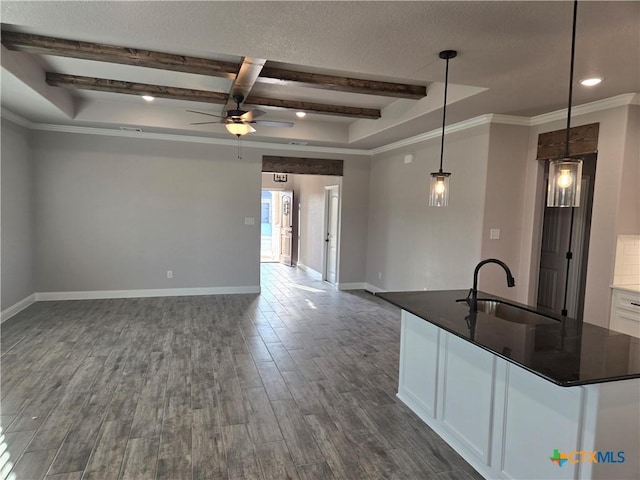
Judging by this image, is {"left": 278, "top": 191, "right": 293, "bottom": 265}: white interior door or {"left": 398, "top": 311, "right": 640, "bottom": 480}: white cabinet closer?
{"left": 398, "top": 311, "right": 640, "bottom": 480}: white cabinet

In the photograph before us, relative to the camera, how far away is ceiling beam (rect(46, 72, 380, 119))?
14.5 ft

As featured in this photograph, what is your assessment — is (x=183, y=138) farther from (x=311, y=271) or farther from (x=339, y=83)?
(x=311, y=271)

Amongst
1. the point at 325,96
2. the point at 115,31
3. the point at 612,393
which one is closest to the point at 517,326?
the point at 612,393

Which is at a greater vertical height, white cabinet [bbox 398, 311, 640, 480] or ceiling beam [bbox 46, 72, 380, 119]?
ceiling beam [bbox 46, 72, 380, 119]

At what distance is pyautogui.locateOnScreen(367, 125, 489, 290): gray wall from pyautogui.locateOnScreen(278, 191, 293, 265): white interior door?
359 centimetres

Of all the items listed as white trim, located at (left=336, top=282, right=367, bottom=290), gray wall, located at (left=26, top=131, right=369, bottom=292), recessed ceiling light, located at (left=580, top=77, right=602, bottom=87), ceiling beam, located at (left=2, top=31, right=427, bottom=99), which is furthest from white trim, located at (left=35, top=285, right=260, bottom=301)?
recessed ceiling light, located at (left=580, top=77, right=602, bottom=87)

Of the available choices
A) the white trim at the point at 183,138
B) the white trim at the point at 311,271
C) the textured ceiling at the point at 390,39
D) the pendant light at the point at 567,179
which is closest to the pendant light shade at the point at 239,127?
the textured ceiling at the point at 390,39

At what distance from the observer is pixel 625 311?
145 inches

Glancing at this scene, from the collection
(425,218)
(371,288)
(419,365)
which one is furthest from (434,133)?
(419,365)

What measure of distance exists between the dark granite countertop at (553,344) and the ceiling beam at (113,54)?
2.88m

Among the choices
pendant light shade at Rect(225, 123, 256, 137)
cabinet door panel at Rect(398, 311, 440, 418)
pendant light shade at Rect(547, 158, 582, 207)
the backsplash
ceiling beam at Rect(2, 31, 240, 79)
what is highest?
ceiling beam at Rect(2, 31, 240, 79)

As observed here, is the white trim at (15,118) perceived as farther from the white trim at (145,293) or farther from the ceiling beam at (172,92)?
the white trim at (145,293)

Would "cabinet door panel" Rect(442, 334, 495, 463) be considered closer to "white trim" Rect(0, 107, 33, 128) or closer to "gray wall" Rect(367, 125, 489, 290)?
"gray wall" Rect(367, 125, 489, 290)

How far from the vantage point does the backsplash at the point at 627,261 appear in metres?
3.77
